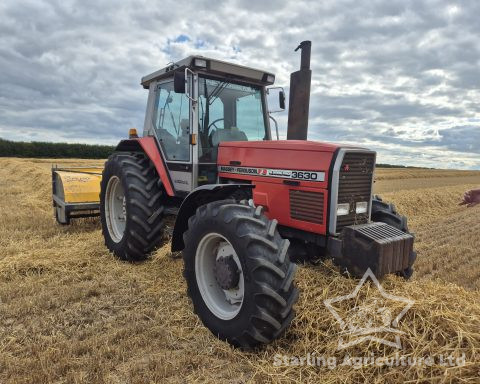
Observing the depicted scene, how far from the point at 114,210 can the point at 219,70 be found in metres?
2.73

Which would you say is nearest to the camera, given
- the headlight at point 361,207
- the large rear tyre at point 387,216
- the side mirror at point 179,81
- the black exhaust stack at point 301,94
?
the headlight at point 361,207

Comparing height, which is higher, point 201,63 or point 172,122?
point 201,63

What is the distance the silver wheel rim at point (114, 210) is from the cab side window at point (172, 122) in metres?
1.15

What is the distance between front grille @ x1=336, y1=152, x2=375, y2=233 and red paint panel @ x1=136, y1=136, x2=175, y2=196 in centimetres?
232

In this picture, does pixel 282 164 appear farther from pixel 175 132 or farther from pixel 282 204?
pixel 175 132

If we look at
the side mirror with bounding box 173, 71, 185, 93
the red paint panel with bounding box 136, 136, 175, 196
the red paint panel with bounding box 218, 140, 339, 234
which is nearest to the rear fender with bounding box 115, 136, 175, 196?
the red paint panel with bounding box 136, 136, 175, 196

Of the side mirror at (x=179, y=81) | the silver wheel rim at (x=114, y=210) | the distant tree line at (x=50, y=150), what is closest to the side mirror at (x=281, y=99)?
the side mirror at (x=179, y=81)

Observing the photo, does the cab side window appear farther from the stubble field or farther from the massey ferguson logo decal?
the stubble field

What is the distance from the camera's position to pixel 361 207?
375 cm

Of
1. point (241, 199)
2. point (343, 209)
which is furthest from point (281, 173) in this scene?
point (343, 209)

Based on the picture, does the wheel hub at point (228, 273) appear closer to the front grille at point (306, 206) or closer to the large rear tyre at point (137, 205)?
the front grille at point (306, 206)

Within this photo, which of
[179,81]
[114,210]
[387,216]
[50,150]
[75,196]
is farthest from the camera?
[50,150]

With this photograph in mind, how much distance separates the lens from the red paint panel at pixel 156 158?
505 cm

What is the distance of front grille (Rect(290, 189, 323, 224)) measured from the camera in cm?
352
